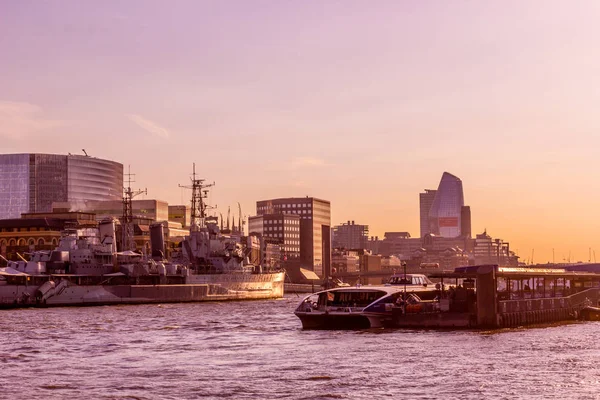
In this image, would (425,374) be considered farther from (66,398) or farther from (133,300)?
(133,300)

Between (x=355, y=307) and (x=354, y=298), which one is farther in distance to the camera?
(x=354, y=298)

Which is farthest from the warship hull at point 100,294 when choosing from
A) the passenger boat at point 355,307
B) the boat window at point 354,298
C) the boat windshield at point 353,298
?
the boat window at point 354,298

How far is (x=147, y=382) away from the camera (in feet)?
192

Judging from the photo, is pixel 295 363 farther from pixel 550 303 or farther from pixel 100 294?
pixel 100 294

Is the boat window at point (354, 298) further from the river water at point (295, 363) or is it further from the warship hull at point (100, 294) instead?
the warship hull at point (100, 294)

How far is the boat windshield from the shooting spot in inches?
3858

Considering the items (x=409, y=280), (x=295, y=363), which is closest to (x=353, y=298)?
(x=409, y=280)

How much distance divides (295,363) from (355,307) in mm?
29800

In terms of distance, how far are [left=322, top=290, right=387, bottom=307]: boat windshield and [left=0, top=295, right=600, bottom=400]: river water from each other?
500 centimetres

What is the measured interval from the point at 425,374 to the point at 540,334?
34.9 m

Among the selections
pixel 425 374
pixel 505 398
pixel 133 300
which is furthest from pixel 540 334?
pixel 133 300

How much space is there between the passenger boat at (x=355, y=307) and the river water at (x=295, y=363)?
2638 mm

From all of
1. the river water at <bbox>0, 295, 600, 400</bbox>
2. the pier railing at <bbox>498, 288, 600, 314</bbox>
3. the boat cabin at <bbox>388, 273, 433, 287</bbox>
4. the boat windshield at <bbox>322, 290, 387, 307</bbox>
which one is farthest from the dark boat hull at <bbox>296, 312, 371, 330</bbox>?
the boat cabin at <bbox>388, 273, 433, 287</bbox>

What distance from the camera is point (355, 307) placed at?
97000mm
